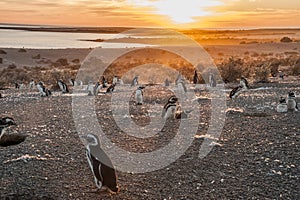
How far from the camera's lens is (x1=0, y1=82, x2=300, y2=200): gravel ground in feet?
24.6

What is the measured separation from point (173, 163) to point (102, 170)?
7.93 feet

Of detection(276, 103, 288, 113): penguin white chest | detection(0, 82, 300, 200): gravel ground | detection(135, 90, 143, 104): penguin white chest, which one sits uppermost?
detection(135, 90, 143, 104): penguin white chest

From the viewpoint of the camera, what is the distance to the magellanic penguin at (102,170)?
7.12 metres

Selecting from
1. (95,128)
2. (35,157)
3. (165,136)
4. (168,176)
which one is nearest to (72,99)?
(95,128)

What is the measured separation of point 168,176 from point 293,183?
2209 mm

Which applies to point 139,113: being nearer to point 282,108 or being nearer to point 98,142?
point 282,108

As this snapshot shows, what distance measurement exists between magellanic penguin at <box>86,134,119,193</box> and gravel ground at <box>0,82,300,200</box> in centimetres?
18

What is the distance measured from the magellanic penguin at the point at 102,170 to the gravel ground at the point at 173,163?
0.18 meters

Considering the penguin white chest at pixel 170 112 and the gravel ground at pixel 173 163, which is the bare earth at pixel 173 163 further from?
the penguin white chest at pixel 170 112

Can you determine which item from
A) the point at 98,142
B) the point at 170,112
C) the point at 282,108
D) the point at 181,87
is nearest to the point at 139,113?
the point at 170,112

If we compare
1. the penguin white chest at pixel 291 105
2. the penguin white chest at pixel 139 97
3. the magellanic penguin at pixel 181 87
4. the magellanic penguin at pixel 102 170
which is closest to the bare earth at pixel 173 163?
the magellanic penguin at pixel 102 170

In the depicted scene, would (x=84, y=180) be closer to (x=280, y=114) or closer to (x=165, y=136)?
(x=165, y=136)

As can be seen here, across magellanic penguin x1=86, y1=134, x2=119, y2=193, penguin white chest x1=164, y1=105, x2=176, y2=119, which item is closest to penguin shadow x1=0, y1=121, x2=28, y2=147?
magellanic penguin x1=86, y1=134, x2=119, y2=193

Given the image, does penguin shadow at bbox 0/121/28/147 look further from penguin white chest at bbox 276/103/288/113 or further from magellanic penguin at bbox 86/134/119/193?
penguin white chest at bbox 276/103/288/113
